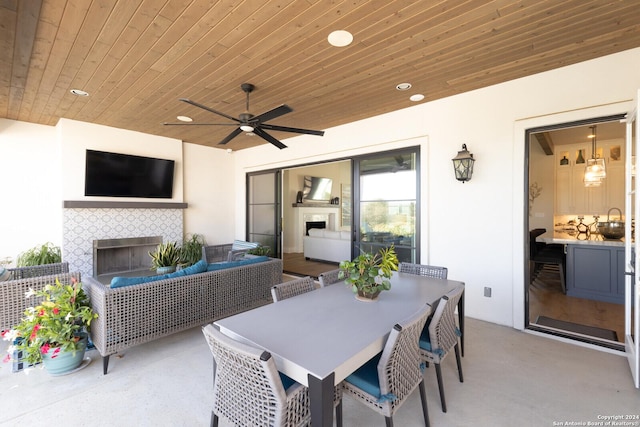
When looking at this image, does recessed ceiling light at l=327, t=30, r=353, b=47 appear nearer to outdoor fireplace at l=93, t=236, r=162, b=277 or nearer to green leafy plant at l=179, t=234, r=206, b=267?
green leafy plant at l=179, t=234, r=206, b=267

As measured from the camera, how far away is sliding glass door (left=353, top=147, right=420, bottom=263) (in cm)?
403

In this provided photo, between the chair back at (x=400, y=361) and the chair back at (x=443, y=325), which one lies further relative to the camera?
the chair back at (x=443, y=325)

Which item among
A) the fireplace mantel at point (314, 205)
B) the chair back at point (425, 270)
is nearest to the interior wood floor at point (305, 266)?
the fireplace mantel at point (314, 205)

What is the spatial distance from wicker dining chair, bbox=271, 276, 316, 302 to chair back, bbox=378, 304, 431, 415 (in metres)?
0.93

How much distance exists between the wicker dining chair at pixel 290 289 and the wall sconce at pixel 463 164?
2313mm

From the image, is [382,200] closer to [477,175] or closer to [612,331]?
[477,175]

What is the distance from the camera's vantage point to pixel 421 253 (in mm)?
3875

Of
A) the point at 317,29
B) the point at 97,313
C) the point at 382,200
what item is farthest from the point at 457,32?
the point at 97,313

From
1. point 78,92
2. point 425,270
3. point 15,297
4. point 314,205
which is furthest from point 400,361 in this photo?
point 314,205

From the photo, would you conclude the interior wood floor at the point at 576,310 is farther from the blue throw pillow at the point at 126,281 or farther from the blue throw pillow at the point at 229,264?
the blue throw pillow at the point at 126,281

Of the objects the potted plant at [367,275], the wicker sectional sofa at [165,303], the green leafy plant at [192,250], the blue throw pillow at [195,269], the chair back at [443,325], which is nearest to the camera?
the chair back at [443,325]

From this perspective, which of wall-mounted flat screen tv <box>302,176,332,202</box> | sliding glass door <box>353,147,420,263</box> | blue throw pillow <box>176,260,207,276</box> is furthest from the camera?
wall-mounted flat screen tv <box>302,176,332,202</box>

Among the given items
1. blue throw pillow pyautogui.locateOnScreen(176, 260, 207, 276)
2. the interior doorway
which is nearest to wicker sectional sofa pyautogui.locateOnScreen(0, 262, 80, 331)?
blue throw pillow pyautogui.locateOnScreen(176, 260, 207, 276)

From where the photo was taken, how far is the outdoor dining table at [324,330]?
119 centimetres
